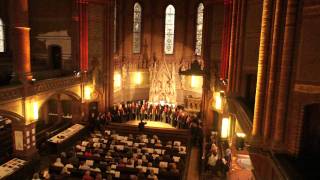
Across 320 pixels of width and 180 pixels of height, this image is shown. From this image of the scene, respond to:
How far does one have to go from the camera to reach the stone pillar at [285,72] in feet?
24.6

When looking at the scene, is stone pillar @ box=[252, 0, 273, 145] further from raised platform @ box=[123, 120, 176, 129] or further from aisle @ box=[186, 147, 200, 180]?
raised platform @ box=[123, 120, 176, 129]

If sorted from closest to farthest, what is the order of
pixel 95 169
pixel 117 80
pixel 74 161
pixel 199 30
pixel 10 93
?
pixel 95 169 < pixel 74 161 < pixel 10 93 < pixel 117 80 < pixel 199 30

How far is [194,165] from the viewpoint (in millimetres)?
17484

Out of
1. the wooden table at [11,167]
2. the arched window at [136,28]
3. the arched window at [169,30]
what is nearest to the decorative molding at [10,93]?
the wooden table at [11,167]

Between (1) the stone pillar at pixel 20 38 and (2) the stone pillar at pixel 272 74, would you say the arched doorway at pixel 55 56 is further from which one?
(2) the stone pillar at pixel 272 74

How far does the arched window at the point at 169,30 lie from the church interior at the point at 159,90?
101 mm

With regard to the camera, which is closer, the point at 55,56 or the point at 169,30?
the point at 55,56

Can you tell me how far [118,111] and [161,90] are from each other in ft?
16.5

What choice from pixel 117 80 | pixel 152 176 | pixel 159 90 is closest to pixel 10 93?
pixel 152 176

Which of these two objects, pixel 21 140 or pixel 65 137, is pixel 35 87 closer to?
pixel 21 140

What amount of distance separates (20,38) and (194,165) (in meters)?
12.3

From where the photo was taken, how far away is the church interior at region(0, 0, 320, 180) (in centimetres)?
780

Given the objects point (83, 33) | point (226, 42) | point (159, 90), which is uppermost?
point (83, 33)

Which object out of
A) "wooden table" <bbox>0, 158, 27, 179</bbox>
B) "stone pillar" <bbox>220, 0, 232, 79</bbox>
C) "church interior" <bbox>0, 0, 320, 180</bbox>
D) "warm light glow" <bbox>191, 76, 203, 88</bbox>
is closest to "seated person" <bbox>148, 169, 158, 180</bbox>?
"church interior" <bbox>0, 0, 320, 180</bbox>
